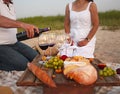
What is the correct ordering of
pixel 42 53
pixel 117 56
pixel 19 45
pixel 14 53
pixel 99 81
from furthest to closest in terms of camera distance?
pixel 117 56 → pixel 19 45 → pixel 14 53 → pixel 42 53 → pixel 99 81

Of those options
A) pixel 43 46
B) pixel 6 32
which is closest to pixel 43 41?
pixel 43 46

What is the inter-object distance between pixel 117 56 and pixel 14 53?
189 inches

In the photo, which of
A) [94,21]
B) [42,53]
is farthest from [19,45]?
[94,21]

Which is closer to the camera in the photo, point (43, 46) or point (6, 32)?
point (43, 46)

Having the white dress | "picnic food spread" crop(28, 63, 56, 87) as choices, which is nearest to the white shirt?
the white dress

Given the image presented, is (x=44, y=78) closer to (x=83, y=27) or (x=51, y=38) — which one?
(x=51, y=38)

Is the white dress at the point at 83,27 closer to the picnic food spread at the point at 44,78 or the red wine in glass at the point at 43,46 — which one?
the red wine in glass at the point at 43,46

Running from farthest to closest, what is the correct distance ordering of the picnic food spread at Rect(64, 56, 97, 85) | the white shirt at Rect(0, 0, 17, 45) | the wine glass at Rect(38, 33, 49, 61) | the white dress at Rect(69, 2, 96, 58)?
the white dress at Rect(69, 2, 96, 58), the white shirt at Rect(0, 0, 17, 45), the wine glass at Rect(38, 33, 49, 61), the picnic food spread at Rect(64, 56, 97, 85)

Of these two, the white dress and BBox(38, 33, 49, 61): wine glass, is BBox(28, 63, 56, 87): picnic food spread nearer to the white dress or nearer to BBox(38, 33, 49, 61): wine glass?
BBox(38, 33, 49, 61): wine glass

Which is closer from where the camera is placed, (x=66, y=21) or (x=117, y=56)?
(x=66, y=21)

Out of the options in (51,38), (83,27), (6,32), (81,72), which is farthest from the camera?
(83,27)

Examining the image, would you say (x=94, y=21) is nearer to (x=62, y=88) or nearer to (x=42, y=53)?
(x=42, y=53)

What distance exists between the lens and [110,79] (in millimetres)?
3354

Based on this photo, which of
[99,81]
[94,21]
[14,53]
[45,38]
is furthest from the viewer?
[94,21]
